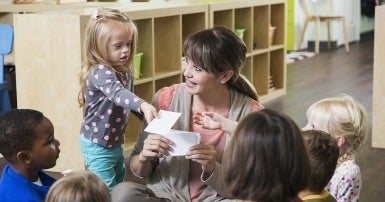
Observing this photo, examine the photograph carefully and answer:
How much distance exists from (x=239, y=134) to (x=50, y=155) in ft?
2.85

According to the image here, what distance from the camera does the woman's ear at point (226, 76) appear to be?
2.53 m

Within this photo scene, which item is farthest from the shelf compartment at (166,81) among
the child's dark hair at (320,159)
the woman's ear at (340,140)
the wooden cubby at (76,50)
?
the child's dark hair at (320,159)

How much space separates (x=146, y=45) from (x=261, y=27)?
186 centimetres

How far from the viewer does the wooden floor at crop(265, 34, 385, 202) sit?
4207 mm

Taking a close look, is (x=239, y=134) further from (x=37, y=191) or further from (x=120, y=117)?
(x=120, y=117)

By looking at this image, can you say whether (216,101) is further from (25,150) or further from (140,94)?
(140,94)

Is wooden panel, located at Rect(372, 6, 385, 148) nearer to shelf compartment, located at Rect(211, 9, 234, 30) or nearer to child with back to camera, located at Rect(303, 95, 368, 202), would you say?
shelf compartment, located at Rect(211, 9, 234, 30)

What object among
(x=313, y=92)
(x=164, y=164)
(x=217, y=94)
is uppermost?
(x=217, y=94)

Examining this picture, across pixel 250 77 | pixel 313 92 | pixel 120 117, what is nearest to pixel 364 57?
pixel 313 92

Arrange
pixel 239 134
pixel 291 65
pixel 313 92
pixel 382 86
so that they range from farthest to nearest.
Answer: pixel 291 65 < pixel 313 92 < pixel 382 86 < pixel 239 134

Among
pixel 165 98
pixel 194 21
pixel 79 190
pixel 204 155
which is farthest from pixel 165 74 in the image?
pixel 79 190

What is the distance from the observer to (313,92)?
680cm

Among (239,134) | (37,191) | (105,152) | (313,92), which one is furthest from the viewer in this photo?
(313,92)

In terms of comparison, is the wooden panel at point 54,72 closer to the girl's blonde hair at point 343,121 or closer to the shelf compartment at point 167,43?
the shelf compartment at point 167,43
